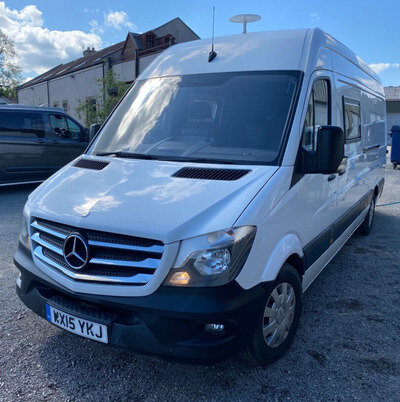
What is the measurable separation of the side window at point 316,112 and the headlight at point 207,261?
3.99 feet

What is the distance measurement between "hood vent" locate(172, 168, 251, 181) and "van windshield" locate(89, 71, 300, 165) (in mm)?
197

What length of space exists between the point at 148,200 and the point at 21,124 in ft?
26.0

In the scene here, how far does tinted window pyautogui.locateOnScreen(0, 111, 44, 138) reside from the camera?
8.98m

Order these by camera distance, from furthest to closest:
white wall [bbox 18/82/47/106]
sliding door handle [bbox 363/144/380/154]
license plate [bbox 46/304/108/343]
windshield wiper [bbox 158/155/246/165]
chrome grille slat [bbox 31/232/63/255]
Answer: white wall [bbox 18/82/47/106] → sliding door handle [bbox 363/144/380/154] → windshield wiper [bbox 158/155/246/165] → chrome grille slat [bbox 31/232/63/255] → license plate [bbox 46/304/108/343]

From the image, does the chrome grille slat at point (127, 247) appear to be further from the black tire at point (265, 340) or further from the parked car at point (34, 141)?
the parked car at point (34, 141)

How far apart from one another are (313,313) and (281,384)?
3.77 ft

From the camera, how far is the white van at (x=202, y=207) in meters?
2.23

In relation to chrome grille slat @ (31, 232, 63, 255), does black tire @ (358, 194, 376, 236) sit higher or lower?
lower

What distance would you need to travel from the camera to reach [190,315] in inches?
85.0

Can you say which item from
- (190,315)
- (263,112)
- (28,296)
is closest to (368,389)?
(190,315)

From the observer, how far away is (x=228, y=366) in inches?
110

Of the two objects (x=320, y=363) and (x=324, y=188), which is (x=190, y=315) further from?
(x=324, y=188)

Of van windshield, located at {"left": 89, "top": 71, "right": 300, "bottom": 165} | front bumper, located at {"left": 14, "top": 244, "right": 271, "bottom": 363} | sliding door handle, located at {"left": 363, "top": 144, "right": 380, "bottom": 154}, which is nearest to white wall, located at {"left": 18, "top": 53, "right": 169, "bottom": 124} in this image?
sliding door handle, located at {"left": 363, "top": 144, "right": 380, "bottom": 154}

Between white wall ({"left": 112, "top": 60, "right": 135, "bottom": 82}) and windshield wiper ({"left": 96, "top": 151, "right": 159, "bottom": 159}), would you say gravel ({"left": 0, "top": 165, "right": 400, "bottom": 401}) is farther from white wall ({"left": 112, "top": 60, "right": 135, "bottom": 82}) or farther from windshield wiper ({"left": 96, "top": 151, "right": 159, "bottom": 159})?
white wall ({"left": 112, "top": 60, "right": 135, "bottom": 82})
